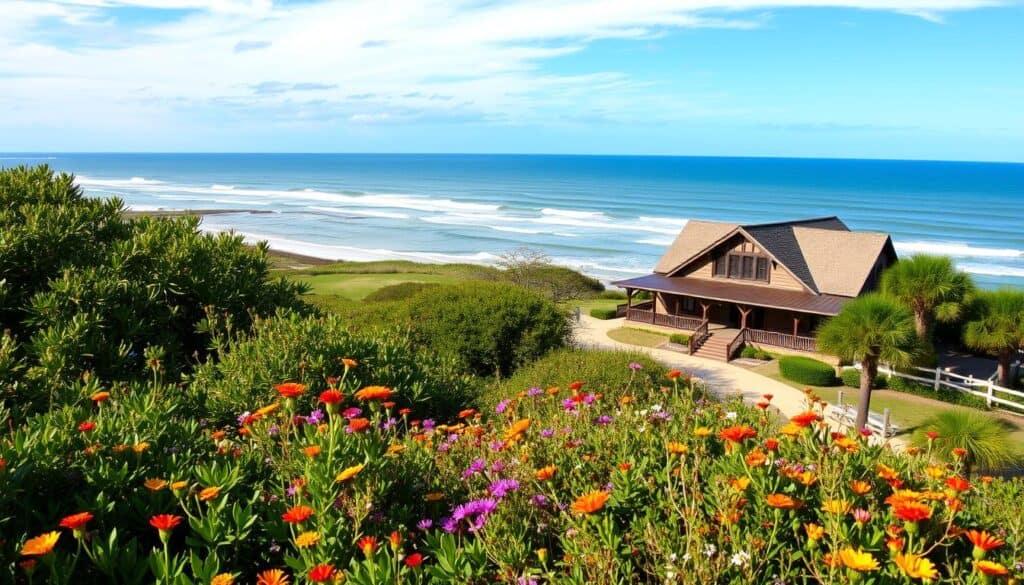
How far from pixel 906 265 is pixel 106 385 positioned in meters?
25.4

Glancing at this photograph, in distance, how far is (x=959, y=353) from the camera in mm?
31078

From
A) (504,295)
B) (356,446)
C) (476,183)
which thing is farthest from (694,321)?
(476,183)

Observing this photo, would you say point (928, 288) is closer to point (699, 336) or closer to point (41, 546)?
point (699, 336)

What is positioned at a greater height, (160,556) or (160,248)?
(160,248)

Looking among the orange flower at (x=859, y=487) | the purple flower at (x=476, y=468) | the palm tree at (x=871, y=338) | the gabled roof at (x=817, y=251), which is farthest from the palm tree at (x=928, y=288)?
the purple flower at (x=476, y=468)

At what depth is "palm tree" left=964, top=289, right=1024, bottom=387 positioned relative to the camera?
23906 millimetres

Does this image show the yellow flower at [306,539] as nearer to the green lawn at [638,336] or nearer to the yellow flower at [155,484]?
the yellow flower at [155,484]

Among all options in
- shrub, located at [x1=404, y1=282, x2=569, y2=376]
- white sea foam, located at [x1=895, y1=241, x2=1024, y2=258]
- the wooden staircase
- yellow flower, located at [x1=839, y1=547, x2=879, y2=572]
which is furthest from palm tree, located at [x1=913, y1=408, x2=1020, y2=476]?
white sea foam, located at [x1=895, y1=241, x2=1024, y2=258]

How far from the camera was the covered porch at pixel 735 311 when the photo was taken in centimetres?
3059

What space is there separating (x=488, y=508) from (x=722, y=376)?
24903 mm

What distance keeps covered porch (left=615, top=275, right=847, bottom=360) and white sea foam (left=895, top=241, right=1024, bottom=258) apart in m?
42.2

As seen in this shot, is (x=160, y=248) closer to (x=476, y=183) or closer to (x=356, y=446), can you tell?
(x=356, y=446)

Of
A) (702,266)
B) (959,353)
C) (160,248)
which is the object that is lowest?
(959,353)

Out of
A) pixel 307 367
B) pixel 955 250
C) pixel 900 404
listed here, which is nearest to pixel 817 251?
pixel 900 404
